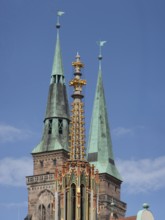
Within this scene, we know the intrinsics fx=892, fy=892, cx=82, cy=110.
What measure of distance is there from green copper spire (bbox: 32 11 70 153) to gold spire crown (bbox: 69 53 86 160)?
244 feet

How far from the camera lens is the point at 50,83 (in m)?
107

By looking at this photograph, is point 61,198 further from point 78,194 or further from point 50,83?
point 50,83

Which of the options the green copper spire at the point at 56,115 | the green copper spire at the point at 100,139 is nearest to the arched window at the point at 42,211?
the green copper spire at the point at 56,115

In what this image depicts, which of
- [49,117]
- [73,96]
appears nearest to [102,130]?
[49,117]

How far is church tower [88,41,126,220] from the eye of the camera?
10281cm

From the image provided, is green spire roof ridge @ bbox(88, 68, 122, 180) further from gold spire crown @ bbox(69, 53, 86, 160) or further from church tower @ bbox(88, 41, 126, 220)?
gold spire crown @ bbox(69, 53, 86, 160)

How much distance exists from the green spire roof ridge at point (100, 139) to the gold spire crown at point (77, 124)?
75174 millimetres

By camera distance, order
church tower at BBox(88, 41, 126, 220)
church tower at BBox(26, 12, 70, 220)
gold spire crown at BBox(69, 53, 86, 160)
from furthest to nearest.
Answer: church tower at BBox(88, 41, 126, 220), church tower at BBox(26, 12, 70, 220), gold spire crown at BBox(69, 53, 86, 160)

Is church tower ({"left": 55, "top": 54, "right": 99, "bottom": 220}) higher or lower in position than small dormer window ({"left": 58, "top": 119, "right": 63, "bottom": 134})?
lower

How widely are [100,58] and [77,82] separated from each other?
7976cm

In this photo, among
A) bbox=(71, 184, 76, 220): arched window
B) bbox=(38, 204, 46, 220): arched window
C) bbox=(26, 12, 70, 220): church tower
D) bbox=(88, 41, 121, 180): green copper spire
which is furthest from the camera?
bbox=(88, 41, 121, 180): green copper spire

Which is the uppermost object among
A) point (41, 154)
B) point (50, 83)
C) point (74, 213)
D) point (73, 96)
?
point (50, 83)

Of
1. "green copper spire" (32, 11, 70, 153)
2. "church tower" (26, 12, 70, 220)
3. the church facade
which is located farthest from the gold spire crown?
"green copper spire" (32, 11, 70, 153)

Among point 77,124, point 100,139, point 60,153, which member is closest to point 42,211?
point 60,153
